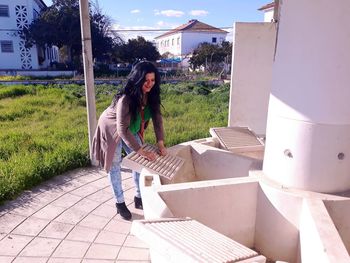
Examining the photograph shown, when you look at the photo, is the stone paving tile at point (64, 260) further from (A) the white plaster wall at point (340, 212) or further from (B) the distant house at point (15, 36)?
(B) the distant house at point (15, 36)

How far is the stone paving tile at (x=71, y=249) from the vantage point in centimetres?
293

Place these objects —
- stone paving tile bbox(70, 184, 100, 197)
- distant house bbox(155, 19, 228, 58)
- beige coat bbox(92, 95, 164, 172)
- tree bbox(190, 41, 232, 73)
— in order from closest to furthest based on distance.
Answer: beige coat bbox(92, 95, 164, 172)
stone paving tile bbox(70, 184, 100, 197)
tree bbox(190, 41, 232, 73)
distant house bbox(155, 19, 228, 58)

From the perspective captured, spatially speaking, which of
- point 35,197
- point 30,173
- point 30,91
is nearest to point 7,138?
point 30,173

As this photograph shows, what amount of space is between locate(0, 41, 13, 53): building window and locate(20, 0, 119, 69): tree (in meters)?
1.59

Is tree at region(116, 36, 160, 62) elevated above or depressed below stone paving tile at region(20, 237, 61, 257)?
above

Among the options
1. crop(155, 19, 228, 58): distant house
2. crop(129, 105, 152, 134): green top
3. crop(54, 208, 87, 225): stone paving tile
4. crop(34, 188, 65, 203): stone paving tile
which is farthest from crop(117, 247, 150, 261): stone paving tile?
crop(155, 19, 228, 58): distant house

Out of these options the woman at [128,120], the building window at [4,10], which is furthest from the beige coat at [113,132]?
the building window at [4,10]

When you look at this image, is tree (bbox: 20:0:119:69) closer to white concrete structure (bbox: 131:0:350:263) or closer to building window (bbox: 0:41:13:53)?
building window (bbox: 0:41:13:53)

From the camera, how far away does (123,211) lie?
3572mm

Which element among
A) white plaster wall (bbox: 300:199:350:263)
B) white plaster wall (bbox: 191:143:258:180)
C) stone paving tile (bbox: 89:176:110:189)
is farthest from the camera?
stone paving tile (bbox: 89:176:110:189)

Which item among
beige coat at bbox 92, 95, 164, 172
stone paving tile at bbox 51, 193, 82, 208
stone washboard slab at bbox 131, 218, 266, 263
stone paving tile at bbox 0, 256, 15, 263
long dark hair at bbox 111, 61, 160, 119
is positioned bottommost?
stone paving tile at bbox 0, 256, 15, 263

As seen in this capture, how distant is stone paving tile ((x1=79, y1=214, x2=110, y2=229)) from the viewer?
342cm

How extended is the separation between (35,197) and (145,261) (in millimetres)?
1850

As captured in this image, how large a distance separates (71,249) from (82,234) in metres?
0.25
